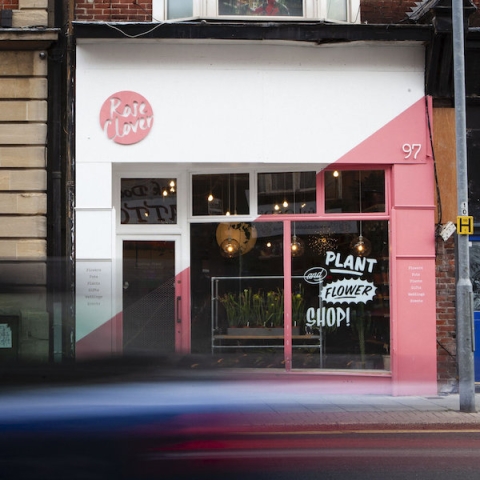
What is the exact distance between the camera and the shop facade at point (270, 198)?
11.7 metres

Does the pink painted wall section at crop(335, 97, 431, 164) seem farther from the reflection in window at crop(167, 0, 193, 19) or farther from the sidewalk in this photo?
the sidewalk

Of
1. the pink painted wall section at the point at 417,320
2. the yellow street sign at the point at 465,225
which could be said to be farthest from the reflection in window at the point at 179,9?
the yellow street sign at the point at 465,225

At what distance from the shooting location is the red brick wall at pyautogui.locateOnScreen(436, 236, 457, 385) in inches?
466

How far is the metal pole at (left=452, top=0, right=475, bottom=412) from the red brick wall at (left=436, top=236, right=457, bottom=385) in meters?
1.59

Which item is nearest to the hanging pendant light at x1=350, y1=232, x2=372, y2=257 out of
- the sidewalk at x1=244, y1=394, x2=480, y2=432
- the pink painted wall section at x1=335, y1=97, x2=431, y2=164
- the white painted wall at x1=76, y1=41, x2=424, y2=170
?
the pink painted wall section at x1=335, y1=97, x2=431, y2=164

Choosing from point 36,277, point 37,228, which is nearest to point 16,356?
point 36,277

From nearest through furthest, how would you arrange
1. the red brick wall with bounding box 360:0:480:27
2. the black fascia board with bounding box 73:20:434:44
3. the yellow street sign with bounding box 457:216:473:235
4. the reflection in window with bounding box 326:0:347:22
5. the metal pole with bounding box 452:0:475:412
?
the metal pole with bounding box 452:0:475:412 → the yellow street sign with bounding box 457:216:473:235 → the black fascia board with bounding box 73:20:434:44 → the red brick wall with bounding box 360:0:480:27 → the reflection in window with bounding box 326:0:347:22

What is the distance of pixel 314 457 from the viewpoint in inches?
315

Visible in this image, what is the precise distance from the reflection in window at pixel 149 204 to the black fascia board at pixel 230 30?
227cm

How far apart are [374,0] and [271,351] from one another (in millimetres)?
5840

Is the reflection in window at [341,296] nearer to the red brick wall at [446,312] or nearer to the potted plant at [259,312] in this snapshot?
the potted plant at [259,312]

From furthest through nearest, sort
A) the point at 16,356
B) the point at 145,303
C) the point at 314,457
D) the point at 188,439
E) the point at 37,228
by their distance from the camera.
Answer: the point at 145,303 < the point at 37,228 < the point at 314,457 < the point at 16,356 < the point at 188,439

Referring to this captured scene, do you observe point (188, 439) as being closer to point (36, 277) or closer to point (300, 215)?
point (36, 277)

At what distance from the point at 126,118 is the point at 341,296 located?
14.3 ft
